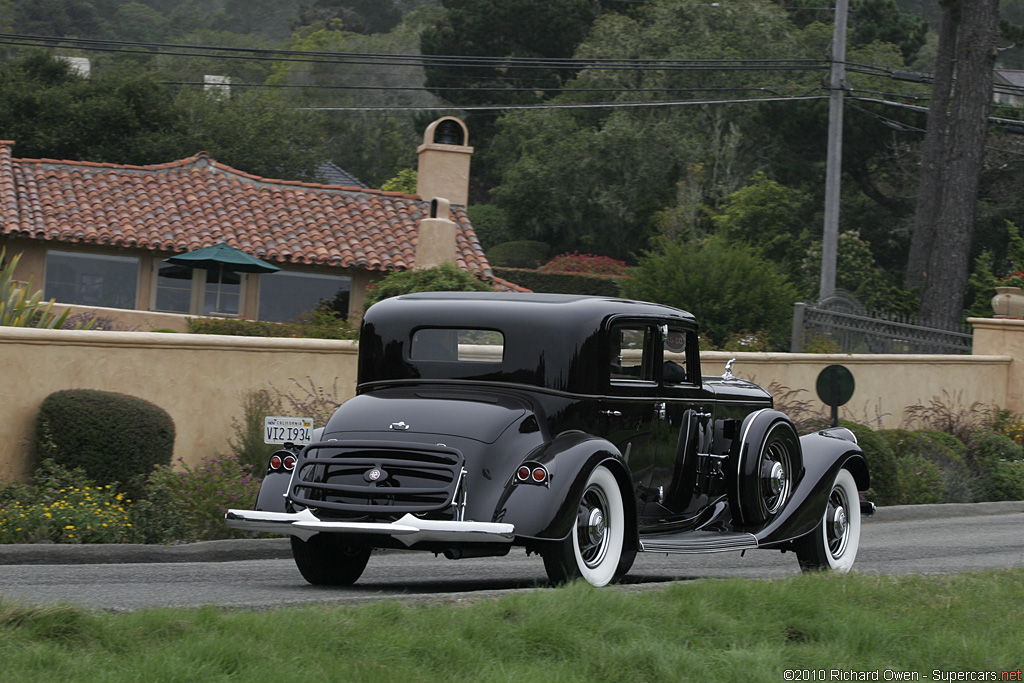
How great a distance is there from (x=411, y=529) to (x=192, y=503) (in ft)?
14.3

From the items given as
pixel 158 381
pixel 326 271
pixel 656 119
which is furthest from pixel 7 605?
pixel 656 119

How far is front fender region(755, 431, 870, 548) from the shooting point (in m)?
8.58

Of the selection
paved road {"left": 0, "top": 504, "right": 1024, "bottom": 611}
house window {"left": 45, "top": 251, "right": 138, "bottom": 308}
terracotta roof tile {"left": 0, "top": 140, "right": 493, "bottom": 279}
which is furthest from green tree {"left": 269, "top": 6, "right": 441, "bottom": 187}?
paved road {"left": 0, "top": 504, "right": 1024, "bottom": 611}

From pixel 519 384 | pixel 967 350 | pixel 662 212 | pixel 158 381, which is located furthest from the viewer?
pixel 662 212

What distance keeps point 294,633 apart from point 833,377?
9.23 m

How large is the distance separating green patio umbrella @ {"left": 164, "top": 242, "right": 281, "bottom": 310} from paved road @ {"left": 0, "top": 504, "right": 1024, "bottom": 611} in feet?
51.6

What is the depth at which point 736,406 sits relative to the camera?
9.51 m

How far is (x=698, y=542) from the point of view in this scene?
8125 millimetres

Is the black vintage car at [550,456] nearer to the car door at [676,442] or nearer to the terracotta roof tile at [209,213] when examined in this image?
the car door at [676,442]

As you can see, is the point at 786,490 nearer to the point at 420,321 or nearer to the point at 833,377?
the point at 420,321

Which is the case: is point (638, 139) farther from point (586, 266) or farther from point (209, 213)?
point (209, 213)

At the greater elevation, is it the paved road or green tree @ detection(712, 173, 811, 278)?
green tree @ detection(712, 173, 811, 278)

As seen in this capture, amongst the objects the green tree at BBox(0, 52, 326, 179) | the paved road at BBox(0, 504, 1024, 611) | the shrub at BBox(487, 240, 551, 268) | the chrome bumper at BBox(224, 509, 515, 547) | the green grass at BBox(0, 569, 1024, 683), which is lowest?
the paved road at BBox(0, 504, 1024, 611)

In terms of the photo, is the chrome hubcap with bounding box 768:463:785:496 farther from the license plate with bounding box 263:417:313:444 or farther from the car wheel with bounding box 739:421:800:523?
the license plate with bounding box 263:417:313:444
